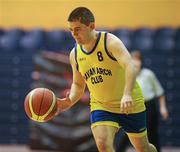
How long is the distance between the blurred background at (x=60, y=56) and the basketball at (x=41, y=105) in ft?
19.8

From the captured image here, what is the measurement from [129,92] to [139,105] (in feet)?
2.67

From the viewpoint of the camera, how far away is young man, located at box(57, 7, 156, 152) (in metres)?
6.17

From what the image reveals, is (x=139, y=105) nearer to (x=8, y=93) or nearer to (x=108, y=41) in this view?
(x=108, y=41)

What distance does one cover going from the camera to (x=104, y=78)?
6430mm

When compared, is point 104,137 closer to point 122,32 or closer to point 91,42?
point 91,42

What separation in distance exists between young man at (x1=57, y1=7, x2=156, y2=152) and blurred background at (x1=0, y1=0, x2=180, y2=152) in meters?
5.96

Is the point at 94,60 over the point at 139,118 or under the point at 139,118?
over

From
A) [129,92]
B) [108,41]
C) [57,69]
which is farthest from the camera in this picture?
[57,69]

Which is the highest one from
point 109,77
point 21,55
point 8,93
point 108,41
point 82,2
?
point 108,41

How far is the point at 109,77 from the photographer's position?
21.1ft

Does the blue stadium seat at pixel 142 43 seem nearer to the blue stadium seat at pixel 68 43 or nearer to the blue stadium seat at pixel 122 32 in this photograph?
the blue stadium seat at pixel 122 32

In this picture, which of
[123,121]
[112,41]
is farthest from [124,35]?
[112,41]

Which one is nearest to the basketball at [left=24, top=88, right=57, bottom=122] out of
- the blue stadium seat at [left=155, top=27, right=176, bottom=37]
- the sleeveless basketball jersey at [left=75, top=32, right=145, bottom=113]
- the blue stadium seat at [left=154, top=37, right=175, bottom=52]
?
the sleeveless basketball jersey at [left=75, top=32, right=145, bottom=113]

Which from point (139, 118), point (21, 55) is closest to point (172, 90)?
point (21, 55)
